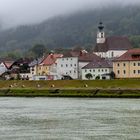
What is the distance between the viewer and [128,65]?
113375 millimetres

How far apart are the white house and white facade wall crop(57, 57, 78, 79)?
5668 millimetres

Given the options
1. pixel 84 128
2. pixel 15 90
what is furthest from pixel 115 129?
pixel 15 90

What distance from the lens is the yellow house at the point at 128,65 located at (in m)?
113

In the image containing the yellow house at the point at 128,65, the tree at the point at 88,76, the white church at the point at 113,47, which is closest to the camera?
the yellow house at the point at 128,65

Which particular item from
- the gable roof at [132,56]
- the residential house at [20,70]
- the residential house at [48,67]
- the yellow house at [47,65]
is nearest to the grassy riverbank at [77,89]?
the gable roof at [132,56]

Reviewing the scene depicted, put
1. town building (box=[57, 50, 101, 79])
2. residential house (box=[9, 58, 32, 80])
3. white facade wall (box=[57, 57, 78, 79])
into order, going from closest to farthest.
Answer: town building (box=[57, 50, 101, 79])
white facade wall (box=[57, 57, 78, 79])
residential house (box=[9, 58, 32, 80])

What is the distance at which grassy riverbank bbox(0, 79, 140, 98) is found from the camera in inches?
3034

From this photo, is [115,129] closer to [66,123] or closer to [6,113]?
[66,123]

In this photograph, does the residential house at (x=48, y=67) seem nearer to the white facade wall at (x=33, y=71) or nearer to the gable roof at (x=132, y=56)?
the white facade wall at (x=33, y=71)

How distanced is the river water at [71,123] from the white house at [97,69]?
63.7 meters

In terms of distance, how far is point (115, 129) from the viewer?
38031mm

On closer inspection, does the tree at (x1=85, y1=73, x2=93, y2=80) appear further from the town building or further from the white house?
the town building

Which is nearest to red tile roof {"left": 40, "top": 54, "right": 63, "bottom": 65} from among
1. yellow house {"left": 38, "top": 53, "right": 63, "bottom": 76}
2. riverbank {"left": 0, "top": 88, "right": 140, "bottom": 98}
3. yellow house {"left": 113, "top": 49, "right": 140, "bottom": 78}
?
yellow house {"left": 38, "top": 53, "right": 63, "bottom": 76}

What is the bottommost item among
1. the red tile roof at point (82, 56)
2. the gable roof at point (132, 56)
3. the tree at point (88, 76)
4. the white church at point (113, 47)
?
the tree at point (88, 76)
